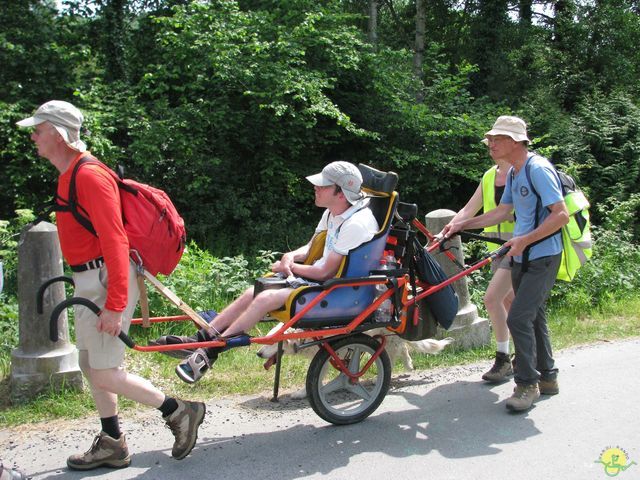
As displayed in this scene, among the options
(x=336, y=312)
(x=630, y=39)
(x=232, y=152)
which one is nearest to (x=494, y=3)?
(x=630, y=39)

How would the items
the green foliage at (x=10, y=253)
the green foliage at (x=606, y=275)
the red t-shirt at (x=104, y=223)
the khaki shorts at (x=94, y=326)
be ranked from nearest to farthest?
the red t-shirt at (x=104, y=223) < the khaki shorts at (x=94, y=326) < the green foliage at (x=10, y=253) < the green foliage at (x=606, y=275)

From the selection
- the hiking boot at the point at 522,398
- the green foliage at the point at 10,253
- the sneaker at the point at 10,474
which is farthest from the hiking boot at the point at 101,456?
the green foliage at the point at 10,253

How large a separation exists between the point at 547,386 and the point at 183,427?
2722 millimetres

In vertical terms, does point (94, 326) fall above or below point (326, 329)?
above

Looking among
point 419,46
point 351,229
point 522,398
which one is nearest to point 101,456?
point 351,229

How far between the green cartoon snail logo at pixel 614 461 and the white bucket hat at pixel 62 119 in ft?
11.4

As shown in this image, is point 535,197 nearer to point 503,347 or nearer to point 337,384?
point 503,347

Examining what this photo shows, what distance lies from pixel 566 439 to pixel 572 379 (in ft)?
3.92

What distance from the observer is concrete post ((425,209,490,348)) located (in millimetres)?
6011

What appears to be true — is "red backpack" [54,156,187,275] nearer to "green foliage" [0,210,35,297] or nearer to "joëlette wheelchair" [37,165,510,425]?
"joëlette wheelchair" [37,165,510,425]

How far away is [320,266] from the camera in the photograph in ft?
14.5

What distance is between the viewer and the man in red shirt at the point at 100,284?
345 centimetres

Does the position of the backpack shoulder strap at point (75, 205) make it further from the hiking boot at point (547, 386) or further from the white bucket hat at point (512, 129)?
the hiking boot at point (547, 386)

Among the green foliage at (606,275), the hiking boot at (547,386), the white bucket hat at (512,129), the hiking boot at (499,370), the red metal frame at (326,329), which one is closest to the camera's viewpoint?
the red metal frame at (326,329)
